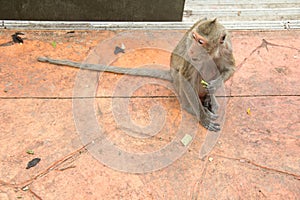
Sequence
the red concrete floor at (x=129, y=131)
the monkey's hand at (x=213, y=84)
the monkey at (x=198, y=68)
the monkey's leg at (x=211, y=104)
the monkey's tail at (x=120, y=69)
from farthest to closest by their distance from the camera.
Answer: the monkey's tail at (x=120, y=69) < the monkey's leg at (x=211, y=104) < the monkey's hand at (x=213, y=84) < the monkey at (x=198, y=68) < the red concrete floor at (x=129, y=131)

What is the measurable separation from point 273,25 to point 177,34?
113 centimetres

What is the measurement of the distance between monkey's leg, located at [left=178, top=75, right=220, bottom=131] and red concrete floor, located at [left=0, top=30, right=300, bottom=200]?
0.25ft

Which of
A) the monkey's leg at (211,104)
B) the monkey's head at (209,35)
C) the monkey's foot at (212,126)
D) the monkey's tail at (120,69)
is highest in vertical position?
the monkey's head at (209,35)

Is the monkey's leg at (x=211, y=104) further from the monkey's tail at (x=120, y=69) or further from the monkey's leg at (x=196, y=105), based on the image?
the monkey's tail at (x=120, y=69)

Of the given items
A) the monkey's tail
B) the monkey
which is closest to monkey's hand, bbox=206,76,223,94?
the monkey

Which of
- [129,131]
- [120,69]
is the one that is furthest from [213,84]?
[120,69]

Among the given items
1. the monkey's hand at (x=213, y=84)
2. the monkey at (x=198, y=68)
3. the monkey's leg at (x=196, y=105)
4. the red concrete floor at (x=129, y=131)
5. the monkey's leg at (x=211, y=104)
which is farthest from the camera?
the monkey's leg at (x=211, y=104)

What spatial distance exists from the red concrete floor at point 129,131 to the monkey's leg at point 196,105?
76 mm

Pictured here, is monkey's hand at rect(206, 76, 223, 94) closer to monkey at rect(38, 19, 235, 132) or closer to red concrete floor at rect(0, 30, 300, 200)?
monkey at rect(38, 19, 235, 132)

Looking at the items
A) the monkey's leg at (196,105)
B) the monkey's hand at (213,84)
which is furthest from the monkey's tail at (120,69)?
the monkey's hand at (213,84)

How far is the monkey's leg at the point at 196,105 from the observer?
292 cm

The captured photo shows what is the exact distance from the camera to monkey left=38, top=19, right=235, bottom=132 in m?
2.57

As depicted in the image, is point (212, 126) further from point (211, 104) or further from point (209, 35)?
point (209, 35)

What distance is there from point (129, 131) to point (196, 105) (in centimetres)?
61
